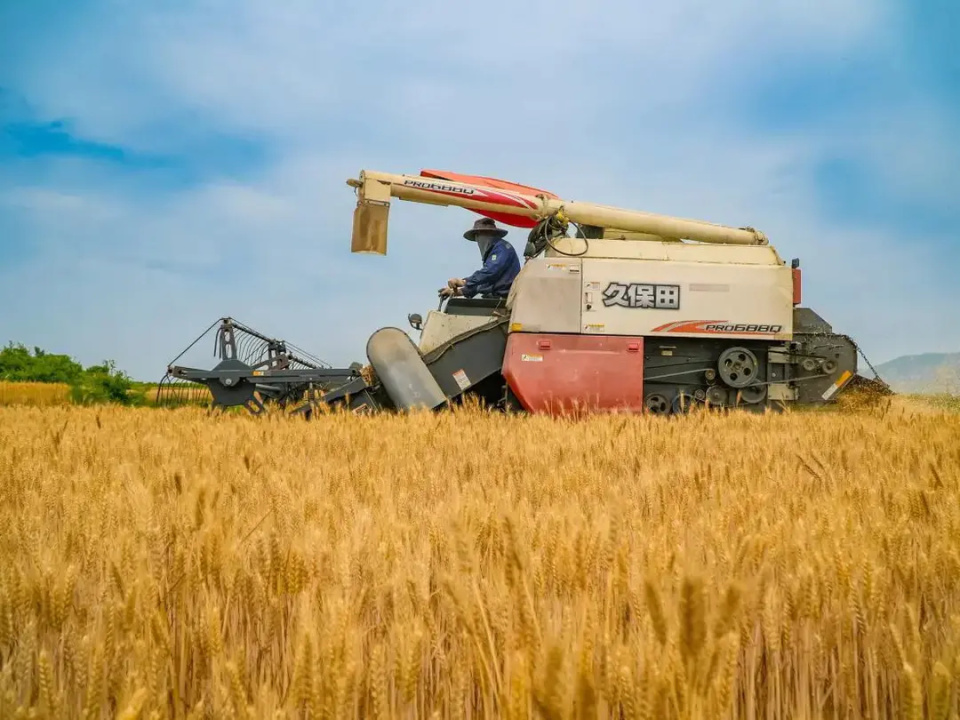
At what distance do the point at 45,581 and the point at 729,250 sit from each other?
7958 mm

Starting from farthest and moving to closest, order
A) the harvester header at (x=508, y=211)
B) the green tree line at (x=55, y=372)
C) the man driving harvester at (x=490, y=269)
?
1. the green tree line at (x=55, y=372)
2. the man driving harvester at (x=490, y=269)
3. the harvester header at (x=508, y=211)

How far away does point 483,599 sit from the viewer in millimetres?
1412

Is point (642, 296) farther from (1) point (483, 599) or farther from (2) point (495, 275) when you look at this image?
(1) point (483, 599)

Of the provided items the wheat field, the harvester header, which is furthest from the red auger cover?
the wheat field

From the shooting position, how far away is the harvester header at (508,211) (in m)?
7.98

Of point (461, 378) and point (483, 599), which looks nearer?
point (483, 599)

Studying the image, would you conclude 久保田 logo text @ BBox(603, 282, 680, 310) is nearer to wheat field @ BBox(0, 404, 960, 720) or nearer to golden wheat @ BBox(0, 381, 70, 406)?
wheat field @ BBox(0, 404, 960, 720)

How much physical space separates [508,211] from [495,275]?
0.78 m

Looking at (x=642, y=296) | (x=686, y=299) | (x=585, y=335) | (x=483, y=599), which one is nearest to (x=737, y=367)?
(x=686, y=299)

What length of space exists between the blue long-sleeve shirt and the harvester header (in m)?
0.42

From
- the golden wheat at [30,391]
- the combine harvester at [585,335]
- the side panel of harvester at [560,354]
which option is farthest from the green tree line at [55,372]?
the side panel of harvester at [560,354]

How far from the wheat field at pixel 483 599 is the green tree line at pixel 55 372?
9.66 meters

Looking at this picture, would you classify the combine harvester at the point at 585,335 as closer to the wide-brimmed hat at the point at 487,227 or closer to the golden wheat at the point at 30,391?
the wide-brimmed hat at the point at 487,227

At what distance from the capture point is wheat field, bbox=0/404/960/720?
899 mm
